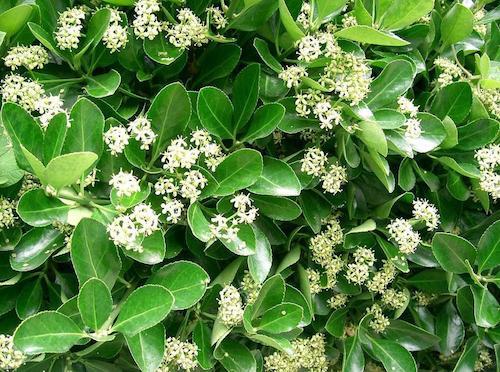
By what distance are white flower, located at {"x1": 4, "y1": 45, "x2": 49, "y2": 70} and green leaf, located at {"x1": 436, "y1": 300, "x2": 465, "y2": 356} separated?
1150mm

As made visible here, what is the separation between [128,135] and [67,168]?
0.58ft

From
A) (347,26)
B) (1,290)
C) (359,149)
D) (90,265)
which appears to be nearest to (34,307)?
(1,290)

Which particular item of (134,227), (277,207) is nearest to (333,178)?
(277,207)

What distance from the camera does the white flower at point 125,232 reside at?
3.49ft

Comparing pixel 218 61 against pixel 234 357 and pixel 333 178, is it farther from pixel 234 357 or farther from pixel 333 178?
pixel 234 357

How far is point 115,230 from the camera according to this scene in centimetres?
107

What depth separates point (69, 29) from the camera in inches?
46.3

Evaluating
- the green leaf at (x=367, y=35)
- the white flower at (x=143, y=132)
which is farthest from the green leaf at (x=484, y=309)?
the white flower at (x=143, y=132)

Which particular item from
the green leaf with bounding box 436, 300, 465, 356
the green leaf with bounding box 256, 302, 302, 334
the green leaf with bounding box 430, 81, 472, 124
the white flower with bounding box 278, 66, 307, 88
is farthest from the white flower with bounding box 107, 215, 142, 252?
the green leaf with bounding box 436, 300, 465, 356

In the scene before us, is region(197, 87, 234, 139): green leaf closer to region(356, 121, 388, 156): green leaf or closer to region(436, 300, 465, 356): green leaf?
region(356, 121, 388, 156): green leaf

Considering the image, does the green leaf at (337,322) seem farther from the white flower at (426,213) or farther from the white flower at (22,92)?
the white flower at (22,92)

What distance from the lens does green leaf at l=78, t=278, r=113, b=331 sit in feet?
3.43

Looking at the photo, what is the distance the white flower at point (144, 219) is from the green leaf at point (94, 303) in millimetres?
117

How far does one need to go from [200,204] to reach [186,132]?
150 millimetres
